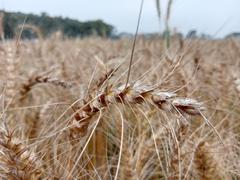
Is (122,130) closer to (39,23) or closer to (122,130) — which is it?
(122,130)

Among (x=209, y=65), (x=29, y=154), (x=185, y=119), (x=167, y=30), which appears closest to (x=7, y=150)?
(x=29, y=154)

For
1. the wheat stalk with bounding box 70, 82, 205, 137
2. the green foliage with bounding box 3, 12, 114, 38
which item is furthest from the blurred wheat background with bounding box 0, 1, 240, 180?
→ the green foliage with bounding box 3, 12, 114, 38

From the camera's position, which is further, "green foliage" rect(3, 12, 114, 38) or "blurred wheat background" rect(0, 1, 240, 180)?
"green foliage" rect(3, 12, 114, 38)

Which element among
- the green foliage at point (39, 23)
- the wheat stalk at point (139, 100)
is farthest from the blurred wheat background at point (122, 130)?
the green foliage at point (39, 23)

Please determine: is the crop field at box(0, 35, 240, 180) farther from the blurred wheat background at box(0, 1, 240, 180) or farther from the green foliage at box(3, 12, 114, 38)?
the green foliage at box(3, 12, 114, 38)

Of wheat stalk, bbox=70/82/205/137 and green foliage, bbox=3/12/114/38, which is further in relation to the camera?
green foliage, bbox=3/12/114/38

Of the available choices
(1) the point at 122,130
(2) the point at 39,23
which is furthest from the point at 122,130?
(2) the point at 39,23

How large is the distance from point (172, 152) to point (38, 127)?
474 mm

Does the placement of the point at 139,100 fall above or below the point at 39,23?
above

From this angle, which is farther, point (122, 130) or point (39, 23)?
point (39, 23)

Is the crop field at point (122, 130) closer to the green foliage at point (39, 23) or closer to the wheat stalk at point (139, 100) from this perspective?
the wheat stalk at point (139, 100)

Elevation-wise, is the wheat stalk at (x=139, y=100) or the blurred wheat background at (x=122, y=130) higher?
the wheat stalk at (x=139, y=100)

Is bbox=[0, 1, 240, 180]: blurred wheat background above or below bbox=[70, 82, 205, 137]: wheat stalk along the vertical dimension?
below

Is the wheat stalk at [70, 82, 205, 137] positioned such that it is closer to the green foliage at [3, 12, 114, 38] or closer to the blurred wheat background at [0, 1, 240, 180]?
the blurred wheat background at [0, 1, 240, 180]
